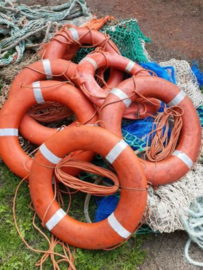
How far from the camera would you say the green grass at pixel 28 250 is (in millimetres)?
2318

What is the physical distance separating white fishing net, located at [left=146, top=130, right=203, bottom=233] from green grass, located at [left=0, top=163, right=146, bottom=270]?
247 millimetres

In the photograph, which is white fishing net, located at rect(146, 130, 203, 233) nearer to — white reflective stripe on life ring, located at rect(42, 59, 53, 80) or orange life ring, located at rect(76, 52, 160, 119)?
orange life ring, located at rect(76, 52, 160, 119)

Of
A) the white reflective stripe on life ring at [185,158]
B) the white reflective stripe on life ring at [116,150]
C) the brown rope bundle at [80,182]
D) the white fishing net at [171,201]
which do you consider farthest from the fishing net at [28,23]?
the white fishing net at [171,201]

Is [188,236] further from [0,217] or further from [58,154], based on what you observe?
[0,217]

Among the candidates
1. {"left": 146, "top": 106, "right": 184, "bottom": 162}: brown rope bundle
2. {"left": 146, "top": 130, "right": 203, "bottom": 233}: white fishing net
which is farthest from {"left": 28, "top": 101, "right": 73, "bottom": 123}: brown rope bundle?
{"left": 146, "top": 130, "right": 203, "bottom": 233}: white fishing net

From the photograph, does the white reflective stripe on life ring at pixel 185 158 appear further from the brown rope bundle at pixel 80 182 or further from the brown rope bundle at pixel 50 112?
the brown rope bundle at pixel 50 112

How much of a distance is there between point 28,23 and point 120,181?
226 cm

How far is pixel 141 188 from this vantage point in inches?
87.2

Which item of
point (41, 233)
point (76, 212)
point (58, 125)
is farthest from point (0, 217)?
point (58, 125)

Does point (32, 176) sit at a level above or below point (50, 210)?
above

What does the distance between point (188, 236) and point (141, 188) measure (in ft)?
2.28

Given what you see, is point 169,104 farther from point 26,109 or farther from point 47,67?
point 26,109

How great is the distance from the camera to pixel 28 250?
7.79 ft

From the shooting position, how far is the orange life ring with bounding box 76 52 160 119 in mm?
2736
